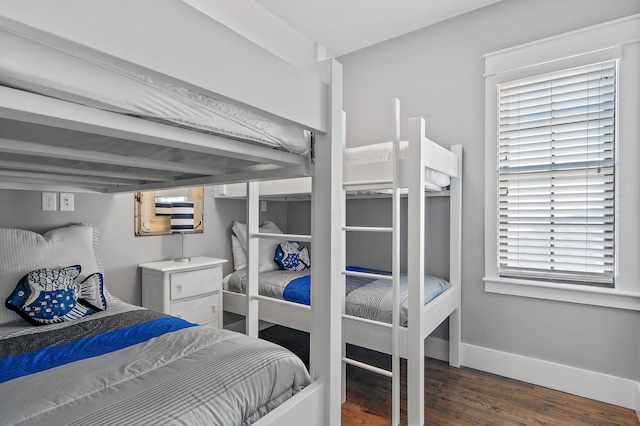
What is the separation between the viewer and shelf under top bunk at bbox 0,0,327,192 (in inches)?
20.8

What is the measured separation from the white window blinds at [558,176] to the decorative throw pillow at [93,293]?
252cm

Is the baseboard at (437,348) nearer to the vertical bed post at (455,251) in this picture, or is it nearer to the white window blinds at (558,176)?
the vertical bed post at (455,251)

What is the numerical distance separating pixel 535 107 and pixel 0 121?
2754 mm

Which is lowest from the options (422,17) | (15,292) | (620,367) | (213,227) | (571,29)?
(620,367)

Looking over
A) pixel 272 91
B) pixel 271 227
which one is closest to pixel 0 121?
pixel 272 91

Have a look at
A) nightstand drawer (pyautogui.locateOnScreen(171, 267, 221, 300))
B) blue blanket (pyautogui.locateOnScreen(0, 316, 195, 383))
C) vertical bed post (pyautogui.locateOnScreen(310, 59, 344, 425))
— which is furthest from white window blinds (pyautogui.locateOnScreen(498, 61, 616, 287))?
blue blanket (pyautogui.locateOnScreen(0, 316, 195, 383))

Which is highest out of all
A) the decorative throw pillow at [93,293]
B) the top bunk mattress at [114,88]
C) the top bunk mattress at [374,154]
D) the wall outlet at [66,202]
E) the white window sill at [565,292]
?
the top bunk mattress at [374,154]

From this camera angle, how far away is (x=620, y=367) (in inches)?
82.1

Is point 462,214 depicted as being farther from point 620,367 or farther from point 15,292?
point 15,292

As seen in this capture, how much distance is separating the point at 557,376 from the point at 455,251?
Result: 1.00m

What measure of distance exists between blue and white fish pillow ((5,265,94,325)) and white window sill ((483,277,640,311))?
2532mm

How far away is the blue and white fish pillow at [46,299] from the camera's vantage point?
5.02ft

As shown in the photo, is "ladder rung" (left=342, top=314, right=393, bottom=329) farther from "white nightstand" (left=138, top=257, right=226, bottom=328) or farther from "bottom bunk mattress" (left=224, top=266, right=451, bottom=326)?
"white nightstand" (left=138, top=257, right=226, bottom=328)

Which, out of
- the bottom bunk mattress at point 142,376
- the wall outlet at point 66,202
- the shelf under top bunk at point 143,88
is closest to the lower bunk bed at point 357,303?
the bottom bunk mattress at point 142,376
